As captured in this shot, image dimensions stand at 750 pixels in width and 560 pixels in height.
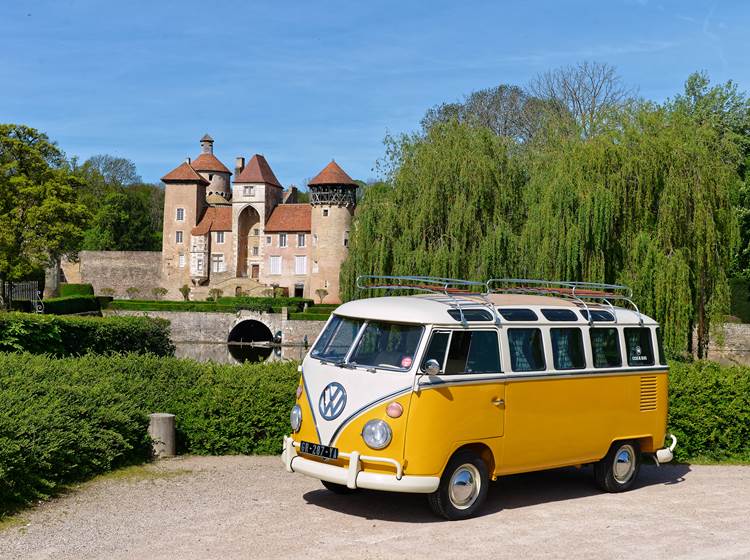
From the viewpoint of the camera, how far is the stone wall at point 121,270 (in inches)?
3036

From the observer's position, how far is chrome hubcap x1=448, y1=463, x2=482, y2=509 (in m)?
8.04

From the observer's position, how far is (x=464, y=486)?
26.7 ft

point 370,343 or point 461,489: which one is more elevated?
point 370,343

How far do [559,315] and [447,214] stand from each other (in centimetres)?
1486

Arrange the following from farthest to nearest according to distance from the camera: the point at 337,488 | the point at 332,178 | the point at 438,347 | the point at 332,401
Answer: the point at 332,178, the point at 337,488, the point at 332,401, the point at 438,347

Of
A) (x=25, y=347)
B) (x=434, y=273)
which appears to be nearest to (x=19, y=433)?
(x=25, y=347)

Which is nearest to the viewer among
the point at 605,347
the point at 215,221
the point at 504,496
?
the point at 504,496

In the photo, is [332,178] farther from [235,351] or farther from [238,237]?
[235,351]

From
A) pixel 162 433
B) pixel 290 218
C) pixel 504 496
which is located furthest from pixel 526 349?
pixel 290 218

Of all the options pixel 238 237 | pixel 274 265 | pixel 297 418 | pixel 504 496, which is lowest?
pixel 504 496

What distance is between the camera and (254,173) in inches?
2896

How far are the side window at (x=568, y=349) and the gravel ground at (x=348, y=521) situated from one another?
5.08 ft

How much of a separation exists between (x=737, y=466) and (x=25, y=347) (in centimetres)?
1324

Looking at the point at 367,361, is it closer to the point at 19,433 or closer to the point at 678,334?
the point at 19,433
